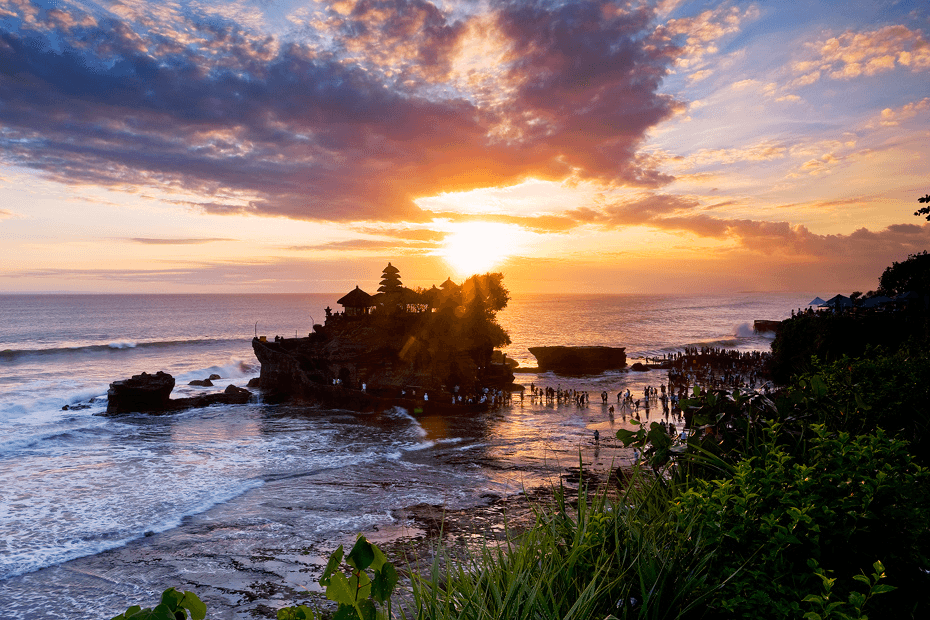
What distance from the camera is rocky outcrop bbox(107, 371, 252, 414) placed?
39.3 meters

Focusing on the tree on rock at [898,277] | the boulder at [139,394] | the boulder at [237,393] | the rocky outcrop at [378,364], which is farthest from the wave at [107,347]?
the tree on rock at [898,277]

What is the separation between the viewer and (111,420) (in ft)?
124

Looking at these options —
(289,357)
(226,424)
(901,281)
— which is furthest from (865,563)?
(901,281)

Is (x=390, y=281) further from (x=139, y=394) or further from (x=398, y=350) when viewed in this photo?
(x=139, y=394)

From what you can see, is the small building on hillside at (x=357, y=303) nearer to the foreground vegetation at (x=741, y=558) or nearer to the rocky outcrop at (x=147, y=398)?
the rocky outcrop at (x=147, y=398)

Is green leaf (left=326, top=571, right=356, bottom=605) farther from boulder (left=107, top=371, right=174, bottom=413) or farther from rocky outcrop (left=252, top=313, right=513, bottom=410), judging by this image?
boulder (left=107, top=371, right=174, bottom=413)

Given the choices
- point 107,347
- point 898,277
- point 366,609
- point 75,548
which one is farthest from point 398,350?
point 107,347


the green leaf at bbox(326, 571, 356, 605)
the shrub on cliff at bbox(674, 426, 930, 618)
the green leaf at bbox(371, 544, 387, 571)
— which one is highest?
the green leaf at bbox(371, 544, 387, 571)

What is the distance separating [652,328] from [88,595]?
429ft

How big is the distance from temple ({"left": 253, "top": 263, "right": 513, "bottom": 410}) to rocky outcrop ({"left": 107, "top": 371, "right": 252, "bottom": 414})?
657 cm

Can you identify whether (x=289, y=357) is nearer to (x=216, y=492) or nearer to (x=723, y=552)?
(x=216, y=492)

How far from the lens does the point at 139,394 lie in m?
39.8

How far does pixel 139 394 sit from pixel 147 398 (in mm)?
690

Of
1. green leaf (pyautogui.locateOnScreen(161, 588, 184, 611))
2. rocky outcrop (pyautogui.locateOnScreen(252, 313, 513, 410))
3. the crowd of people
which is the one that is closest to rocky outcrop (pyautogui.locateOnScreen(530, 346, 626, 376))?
the crowd of people
